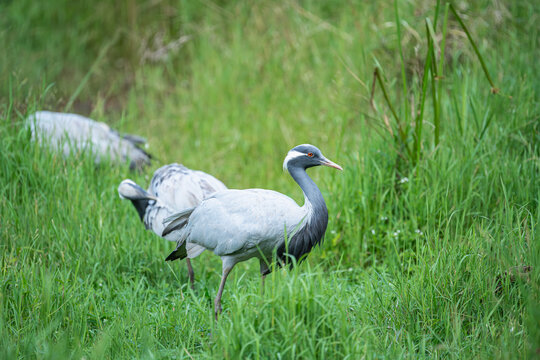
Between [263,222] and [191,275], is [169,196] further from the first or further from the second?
[263,222]

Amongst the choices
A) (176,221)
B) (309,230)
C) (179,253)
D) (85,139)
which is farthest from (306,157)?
(85,139)

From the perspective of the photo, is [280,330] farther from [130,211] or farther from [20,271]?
[130,211]

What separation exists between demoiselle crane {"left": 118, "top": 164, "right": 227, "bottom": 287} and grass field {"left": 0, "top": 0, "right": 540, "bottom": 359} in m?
0.28

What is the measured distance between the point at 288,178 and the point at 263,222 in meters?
2.64

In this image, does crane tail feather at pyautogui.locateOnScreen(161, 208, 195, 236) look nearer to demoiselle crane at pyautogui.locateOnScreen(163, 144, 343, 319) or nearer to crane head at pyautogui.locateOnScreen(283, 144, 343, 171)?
demoiselle crane at pyautogui.locateOnScreen(163, 144, 343, 319)

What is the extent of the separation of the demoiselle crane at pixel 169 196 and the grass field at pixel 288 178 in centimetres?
28

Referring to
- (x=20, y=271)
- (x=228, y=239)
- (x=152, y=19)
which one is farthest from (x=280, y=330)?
(x=152, y=19)

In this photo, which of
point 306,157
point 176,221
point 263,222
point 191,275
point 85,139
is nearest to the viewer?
point 263,222

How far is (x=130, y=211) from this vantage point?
5.09 meters

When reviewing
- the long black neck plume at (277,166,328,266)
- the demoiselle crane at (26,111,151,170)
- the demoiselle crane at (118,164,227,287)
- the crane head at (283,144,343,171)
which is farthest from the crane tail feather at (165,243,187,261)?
the demoiselle crane at (26,111,151,170)

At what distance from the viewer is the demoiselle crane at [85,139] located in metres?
5.34

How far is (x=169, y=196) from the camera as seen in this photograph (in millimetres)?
4668

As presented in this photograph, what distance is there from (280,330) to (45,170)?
126 inches

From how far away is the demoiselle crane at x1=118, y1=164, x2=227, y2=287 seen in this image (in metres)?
4.51
